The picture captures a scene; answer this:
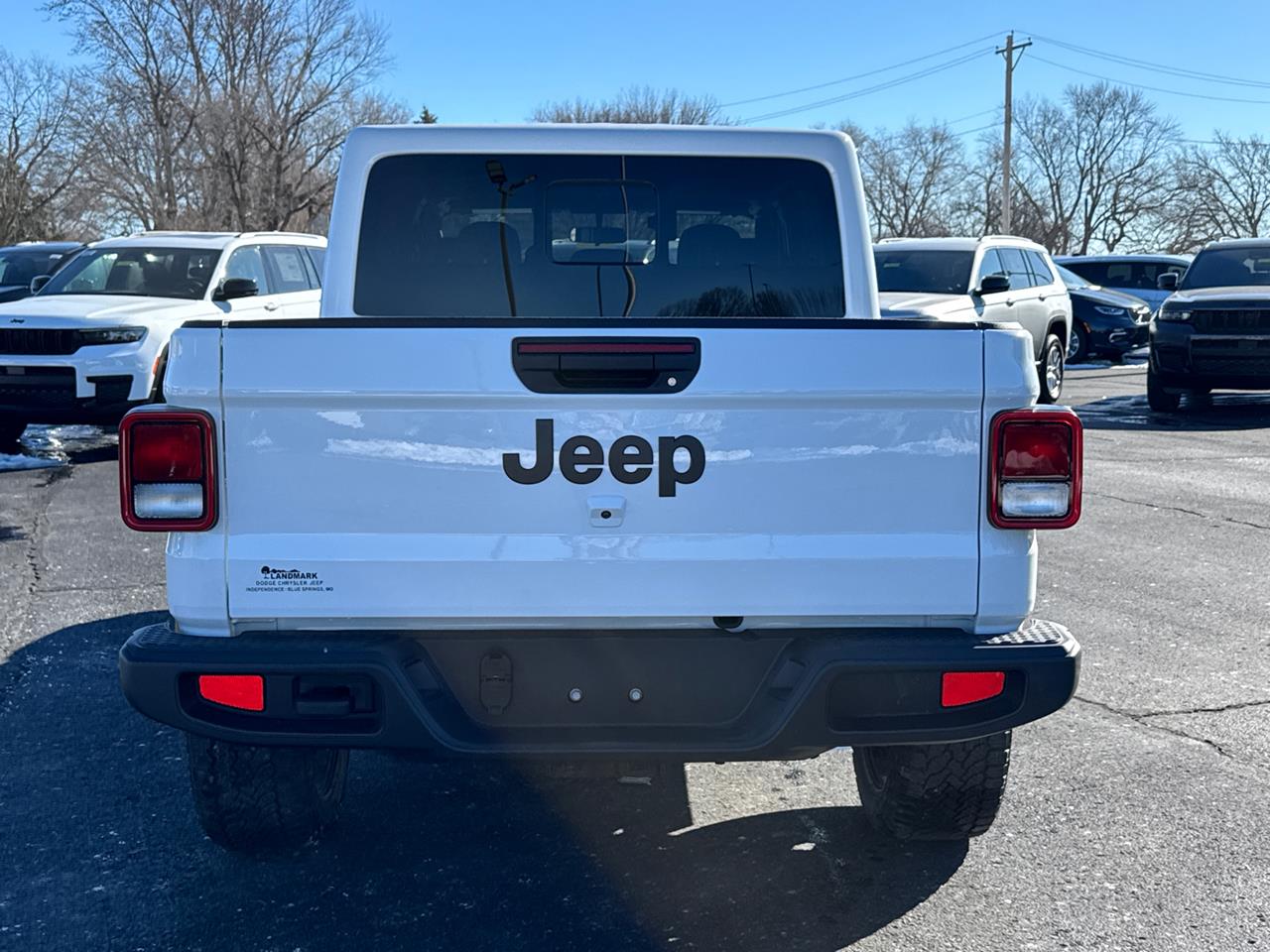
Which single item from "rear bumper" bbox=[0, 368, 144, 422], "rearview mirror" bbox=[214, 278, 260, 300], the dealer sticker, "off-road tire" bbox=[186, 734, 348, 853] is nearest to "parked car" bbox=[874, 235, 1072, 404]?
"rearview mirror" bbox=[214, 278, 260, 300]

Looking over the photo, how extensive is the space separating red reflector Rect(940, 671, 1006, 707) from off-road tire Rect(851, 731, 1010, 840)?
0.39 meters

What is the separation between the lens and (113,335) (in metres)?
11.1

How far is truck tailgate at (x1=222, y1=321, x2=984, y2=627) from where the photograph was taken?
9.71ft

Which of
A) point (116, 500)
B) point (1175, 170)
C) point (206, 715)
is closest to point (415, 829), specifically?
point (206, 715)

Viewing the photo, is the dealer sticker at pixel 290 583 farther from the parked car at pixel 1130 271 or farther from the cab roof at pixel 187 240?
the parked car at pixel 1130 271

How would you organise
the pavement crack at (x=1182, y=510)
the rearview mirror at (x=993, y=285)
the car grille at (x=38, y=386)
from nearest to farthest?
the pavement crack at (x=1182, y=510)
the car grille at (x=38, y=386)
the rearview mirror at (x=993, y=285)

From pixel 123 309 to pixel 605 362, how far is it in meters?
9.63

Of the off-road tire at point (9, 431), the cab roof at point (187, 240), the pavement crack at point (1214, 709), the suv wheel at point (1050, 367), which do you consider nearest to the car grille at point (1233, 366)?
the suv wheel at point (1050, 367)

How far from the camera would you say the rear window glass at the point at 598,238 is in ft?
13.6

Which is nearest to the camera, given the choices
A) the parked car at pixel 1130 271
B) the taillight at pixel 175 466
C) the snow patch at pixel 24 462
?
the taillight at pixel 175 466

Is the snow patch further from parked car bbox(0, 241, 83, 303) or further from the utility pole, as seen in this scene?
the utility pole

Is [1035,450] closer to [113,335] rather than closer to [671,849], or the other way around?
[671,849]

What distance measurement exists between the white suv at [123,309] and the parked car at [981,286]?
6.03m

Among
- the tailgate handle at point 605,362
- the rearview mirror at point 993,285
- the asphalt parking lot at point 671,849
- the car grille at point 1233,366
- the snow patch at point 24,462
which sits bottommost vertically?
the asphalt parking lot at point 671,849
